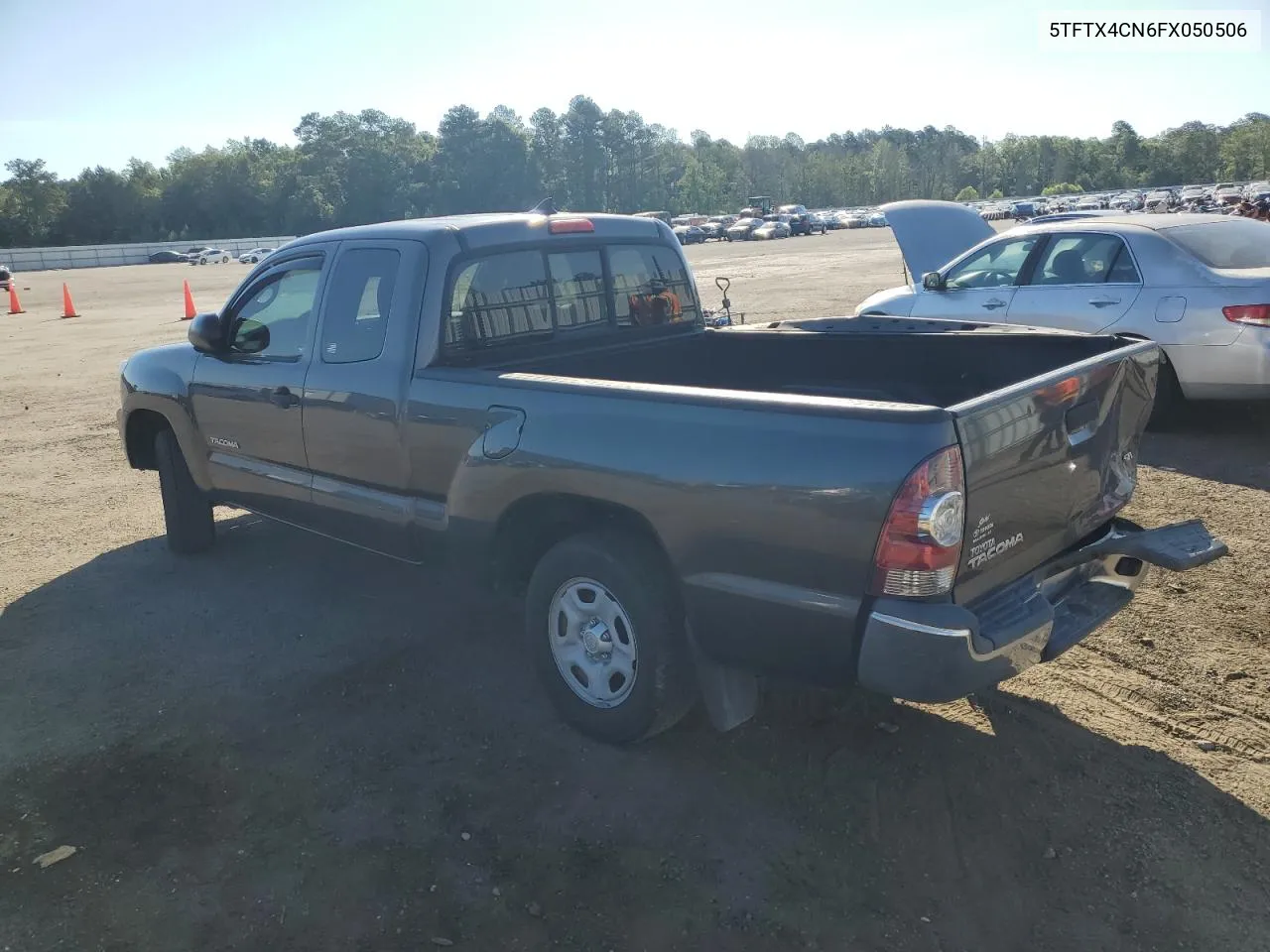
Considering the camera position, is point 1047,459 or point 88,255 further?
point 88,255

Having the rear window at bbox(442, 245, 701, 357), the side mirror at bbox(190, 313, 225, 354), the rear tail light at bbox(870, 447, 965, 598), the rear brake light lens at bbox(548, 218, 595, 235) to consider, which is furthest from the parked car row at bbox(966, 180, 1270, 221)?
the rear tail light at bbox(870, 447, 965, 598)

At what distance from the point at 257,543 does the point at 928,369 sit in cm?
443

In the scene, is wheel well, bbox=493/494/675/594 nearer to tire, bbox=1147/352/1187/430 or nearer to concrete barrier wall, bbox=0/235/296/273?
tire, bbox=1147/352/1187/430

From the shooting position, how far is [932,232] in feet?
33.6

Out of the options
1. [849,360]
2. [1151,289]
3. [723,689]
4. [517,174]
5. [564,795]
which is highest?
[517,174]

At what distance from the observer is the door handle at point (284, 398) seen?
478cm

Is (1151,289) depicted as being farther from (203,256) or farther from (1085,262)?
(203,256)

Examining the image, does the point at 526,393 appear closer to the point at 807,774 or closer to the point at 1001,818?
the point at 807,774

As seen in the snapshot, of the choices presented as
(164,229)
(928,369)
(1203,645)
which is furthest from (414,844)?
(164,229)

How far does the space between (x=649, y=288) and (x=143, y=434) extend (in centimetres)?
357

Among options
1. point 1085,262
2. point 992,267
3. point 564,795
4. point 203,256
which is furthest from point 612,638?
point 203,256

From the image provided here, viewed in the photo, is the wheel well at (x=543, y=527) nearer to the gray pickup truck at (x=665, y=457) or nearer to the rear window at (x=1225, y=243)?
the gray pickup truck at (x=665, y=457)

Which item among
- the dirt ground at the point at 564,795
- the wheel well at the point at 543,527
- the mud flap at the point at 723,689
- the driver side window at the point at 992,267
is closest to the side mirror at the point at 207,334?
the dirt ground at the point at 564,795

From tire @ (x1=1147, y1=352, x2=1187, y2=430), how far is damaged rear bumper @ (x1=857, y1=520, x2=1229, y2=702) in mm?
4352
